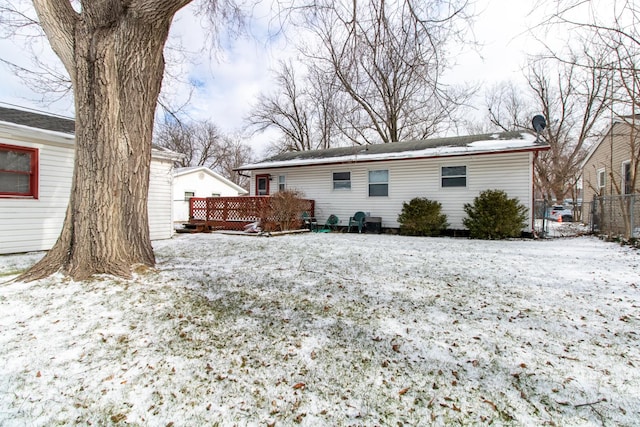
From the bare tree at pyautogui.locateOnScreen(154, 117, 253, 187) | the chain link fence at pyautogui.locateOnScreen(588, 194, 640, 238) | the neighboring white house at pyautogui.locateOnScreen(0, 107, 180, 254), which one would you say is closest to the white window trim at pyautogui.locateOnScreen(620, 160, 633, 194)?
the chain link fence at pyautogui.locateOnScreen(588, 194, 640, 238)

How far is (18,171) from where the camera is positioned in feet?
22.5

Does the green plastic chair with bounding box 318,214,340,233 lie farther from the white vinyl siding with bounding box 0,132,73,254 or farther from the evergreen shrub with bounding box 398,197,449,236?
the white vinyl siding with bounding box 0,132,73,254

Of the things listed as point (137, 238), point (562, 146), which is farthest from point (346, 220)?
point (562, 146)

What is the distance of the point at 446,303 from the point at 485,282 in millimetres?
1255

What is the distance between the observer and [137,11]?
4.29 metres

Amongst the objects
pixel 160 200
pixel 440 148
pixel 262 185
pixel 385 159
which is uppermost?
pixel 440 148

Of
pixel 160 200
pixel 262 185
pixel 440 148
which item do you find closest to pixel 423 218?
pixel 440 148

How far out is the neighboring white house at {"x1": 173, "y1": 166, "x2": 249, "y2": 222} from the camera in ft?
65.2

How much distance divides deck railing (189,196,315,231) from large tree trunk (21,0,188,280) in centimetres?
623

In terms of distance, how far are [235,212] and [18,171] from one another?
613 centimetres

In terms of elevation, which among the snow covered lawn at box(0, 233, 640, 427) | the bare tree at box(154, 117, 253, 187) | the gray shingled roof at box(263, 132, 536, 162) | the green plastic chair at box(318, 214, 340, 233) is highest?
the bare tree at box(154, 117, 253, 187)

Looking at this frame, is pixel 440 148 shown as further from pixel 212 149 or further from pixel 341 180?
pixel 212 149

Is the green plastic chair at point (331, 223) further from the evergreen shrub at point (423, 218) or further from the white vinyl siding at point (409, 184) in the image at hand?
the evergreen shrub at point (423, 218)

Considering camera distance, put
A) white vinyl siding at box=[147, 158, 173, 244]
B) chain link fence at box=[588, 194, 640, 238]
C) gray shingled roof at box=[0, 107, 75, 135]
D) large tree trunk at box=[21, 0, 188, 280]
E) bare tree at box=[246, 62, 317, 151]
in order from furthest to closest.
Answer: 1. bare tree at box=[246, 62, 317, 151]
2. white vinyl siding at box=[147, 158, 173, 244]
3. chain link fence at box=[588, 194, 640, 238]
4. gray shingled roof at box=[0, 107, 75, 135]
5. large tree trunk at box=[21, 0, 188, 280]
